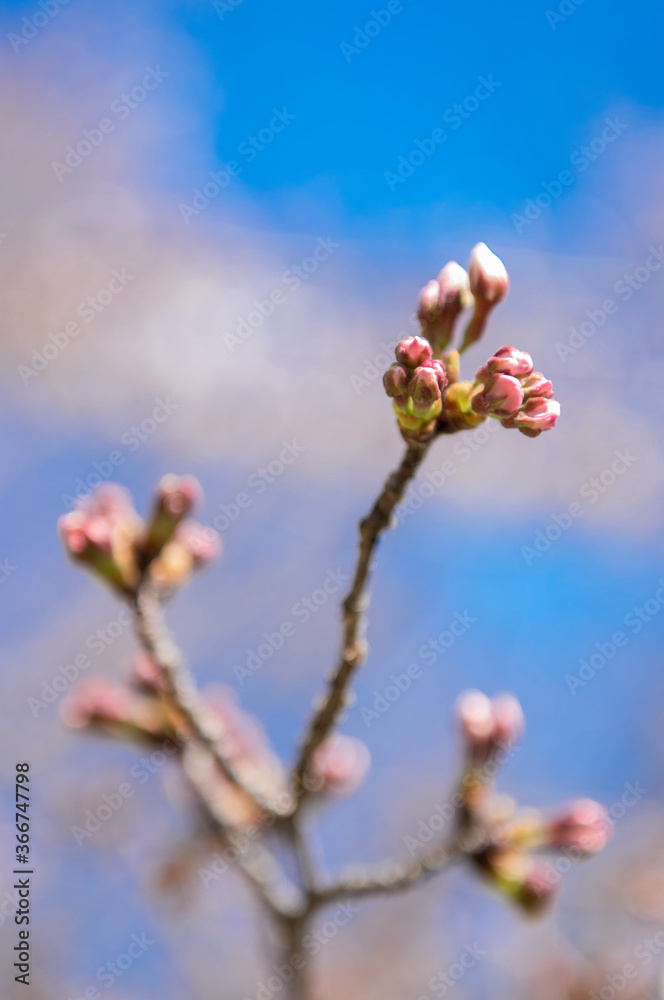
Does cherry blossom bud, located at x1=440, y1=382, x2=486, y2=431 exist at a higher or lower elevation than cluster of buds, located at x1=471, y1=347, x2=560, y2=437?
lower

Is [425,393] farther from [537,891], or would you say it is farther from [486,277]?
[537,891]

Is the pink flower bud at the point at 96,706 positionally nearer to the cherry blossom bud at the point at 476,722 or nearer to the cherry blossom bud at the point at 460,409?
the cherry blossom bud at the point at 476,722

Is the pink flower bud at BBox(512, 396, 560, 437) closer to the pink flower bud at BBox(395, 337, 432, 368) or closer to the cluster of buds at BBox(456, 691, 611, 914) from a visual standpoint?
the pink flower bud at BBox(395, 337, 432, 368)

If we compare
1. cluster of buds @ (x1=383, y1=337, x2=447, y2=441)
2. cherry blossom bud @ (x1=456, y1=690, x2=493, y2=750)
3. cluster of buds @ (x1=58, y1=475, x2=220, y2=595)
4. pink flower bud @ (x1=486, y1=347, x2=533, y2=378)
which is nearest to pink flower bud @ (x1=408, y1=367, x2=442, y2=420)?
cluster of buds @ (x1=383, y1=337, x2=447, y2=441)

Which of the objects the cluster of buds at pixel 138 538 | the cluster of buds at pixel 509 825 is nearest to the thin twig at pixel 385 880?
the cluster of buds at pixel 509 825

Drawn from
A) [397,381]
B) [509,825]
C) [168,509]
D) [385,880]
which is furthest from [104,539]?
[509,825]

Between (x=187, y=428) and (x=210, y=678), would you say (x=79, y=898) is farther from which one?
(x=187, y=428)
